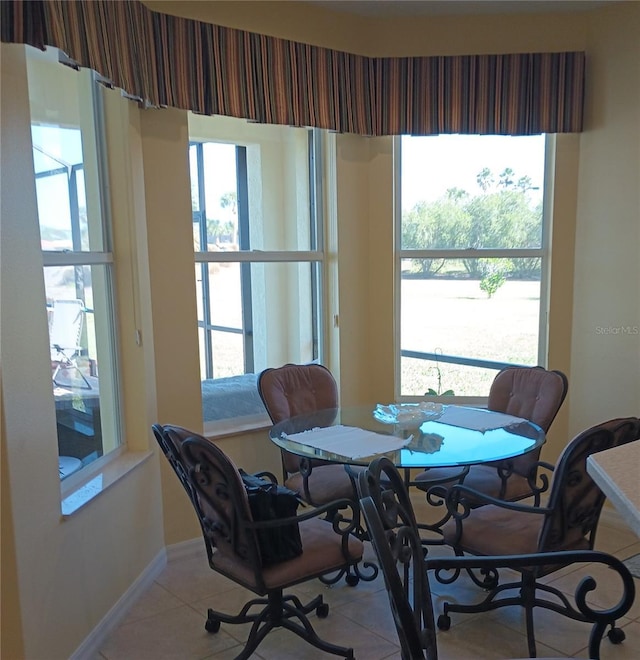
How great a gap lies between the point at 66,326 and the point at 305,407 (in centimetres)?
129

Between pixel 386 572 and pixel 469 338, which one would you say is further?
pixel 469 338

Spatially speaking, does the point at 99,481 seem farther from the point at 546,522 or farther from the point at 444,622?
the point at 546,522

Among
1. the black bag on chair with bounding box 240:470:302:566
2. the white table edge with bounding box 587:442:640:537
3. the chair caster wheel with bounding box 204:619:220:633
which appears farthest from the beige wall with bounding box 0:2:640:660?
the white table edge with bounding box 587:442:640:537

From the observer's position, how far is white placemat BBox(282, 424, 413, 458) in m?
2.42

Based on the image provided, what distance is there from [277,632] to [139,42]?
250cm

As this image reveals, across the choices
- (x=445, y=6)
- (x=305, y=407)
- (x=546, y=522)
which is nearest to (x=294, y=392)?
(x=305, y=407)

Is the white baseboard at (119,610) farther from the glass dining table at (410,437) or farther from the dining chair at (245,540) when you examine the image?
the glass dining table at (410,437)

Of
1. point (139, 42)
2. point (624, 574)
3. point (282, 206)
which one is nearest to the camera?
point (624, 574)

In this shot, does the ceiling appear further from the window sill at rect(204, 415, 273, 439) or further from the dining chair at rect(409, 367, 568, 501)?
the window sill at rect(204, 415, 273, 439)

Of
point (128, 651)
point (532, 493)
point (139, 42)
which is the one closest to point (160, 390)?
point (128, 651)

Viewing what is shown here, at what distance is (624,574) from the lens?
5.12 ft

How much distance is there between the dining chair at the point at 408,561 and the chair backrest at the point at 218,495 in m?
0.68

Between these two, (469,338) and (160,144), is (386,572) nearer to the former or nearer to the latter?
(160,144)

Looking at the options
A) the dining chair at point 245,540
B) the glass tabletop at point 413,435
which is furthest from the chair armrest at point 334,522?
the glass tabletop at point 413,435
